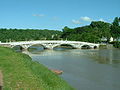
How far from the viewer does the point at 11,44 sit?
5725 centimetres

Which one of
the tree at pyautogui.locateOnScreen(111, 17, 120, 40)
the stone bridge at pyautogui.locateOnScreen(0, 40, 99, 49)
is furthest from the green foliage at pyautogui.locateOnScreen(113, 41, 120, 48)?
the tree at pyautogui.locateOnScreen(111, 17, 120, 40)

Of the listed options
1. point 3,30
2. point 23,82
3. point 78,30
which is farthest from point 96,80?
point 3,30

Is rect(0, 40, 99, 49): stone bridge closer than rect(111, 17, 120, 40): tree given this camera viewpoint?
Yes

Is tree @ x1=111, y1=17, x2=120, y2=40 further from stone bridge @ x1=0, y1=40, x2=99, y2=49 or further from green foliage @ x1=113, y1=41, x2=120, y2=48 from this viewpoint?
stone bridge @ x1=0, y1=40, x2=99, y2=49

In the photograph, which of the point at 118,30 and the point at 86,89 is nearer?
the point at 86,89

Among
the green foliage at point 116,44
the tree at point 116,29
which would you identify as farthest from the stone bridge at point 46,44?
the tree at point 116,29

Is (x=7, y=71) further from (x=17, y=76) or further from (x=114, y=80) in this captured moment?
(x=114, y=80)

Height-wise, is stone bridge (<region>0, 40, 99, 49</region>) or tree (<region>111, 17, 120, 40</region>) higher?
tree (<region>111, 17, 120, 40</region>)

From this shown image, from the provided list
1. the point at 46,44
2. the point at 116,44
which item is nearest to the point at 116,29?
the point at 116,44

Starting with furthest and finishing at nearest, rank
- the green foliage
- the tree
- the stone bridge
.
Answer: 1. the tree
2. the green foliage
3. the stone bridge

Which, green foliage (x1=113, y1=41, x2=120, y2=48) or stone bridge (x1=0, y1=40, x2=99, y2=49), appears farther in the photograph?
green foliage (x1=113, y1=41, x2=120, y2=48)

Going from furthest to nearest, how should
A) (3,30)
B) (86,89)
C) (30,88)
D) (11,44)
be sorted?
(3,30), (11,44), (86,89), (30,88)

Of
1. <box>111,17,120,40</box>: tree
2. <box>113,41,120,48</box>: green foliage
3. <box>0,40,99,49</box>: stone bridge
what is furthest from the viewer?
<box>111,17,120,40</box>: tree

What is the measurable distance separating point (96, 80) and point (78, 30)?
281ft
